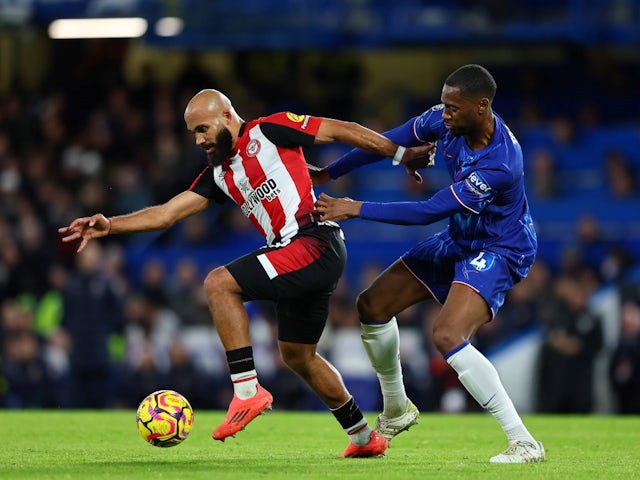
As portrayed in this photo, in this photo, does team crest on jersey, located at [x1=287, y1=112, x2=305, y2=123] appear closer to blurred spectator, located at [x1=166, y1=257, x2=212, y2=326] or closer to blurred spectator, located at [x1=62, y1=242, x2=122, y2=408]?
blurred spectator, located at [x1=62, y1=242, x2=122, y2=408]

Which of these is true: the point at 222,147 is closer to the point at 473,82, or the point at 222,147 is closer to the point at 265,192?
the point at 265,192

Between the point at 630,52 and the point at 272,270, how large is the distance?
15179 millimetres

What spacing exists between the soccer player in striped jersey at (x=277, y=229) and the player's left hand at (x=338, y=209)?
0.21 m

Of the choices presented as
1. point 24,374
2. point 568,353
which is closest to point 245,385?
point 568,353

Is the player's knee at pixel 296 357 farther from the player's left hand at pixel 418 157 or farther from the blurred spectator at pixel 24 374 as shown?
the blurred spectator at pixel 24 374

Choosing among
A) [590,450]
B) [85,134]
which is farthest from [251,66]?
[590,450]

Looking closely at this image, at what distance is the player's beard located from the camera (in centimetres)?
784

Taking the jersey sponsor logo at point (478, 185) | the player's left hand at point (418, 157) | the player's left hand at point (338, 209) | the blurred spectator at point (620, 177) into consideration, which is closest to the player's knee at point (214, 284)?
the player's left hand at point (338, 209)

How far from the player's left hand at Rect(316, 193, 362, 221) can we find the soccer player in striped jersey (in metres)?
0.21

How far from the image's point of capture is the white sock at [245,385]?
7.52m

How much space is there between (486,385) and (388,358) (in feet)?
3.01

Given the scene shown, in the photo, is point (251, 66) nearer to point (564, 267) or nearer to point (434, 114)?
point (564, 267)

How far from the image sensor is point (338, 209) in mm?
7629

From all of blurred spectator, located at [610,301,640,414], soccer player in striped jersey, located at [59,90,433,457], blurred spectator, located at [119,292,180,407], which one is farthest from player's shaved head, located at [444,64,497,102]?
blurred spectator, located at [119,292,180,407]
